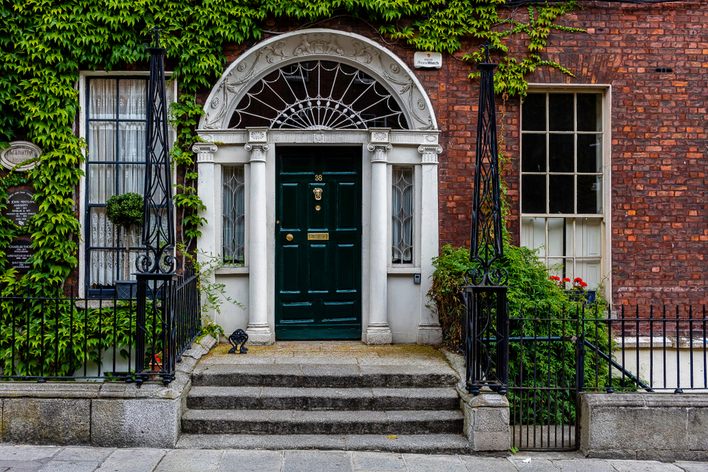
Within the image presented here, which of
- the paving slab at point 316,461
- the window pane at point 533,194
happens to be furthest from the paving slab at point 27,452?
the window pane at point 533,194

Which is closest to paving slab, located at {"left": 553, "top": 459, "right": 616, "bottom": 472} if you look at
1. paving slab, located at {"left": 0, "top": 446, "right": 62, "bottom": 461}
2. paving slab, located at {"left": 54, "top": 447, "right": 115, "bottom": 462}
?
paving slab, located at {"left": 54, "top": 447, "right": 115, "bottom": 462}

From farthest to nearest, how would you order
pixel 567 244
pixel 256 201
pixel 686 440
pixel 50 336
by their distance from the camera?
pixel 567 244, pixel 256 201, pixel 50 336, pixel 686 440

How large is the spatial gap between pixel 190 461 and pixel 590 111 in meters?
6.45

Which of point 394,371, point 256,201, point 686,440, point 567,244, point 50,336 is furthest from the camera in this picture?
point 567,244

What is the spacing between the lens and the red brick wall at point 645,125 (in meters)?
7.23

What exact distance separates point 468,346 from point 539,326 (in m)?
1.12

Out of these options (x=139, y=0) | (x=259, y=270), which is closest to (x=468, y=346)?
(x=259, y=270)

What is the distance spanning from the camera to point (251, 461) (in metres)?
4.54

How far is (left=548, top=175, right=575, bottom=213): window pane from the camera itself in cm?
748

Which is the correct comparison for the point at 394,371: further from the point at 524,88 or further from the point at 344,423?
the point at 524,88

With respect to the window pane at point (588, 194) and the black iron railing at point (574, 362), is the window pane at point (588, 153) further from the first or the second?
the black iron railing at point (574, 362)

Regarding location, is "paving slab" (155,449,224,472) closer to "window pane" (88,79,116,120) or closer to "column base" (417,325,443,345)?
"column base" (417,325,443,345)

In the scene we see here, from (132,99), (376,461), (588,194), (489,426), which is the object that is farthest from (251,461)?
(588,194)

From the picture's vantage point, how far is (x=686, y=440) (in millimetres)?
4875
